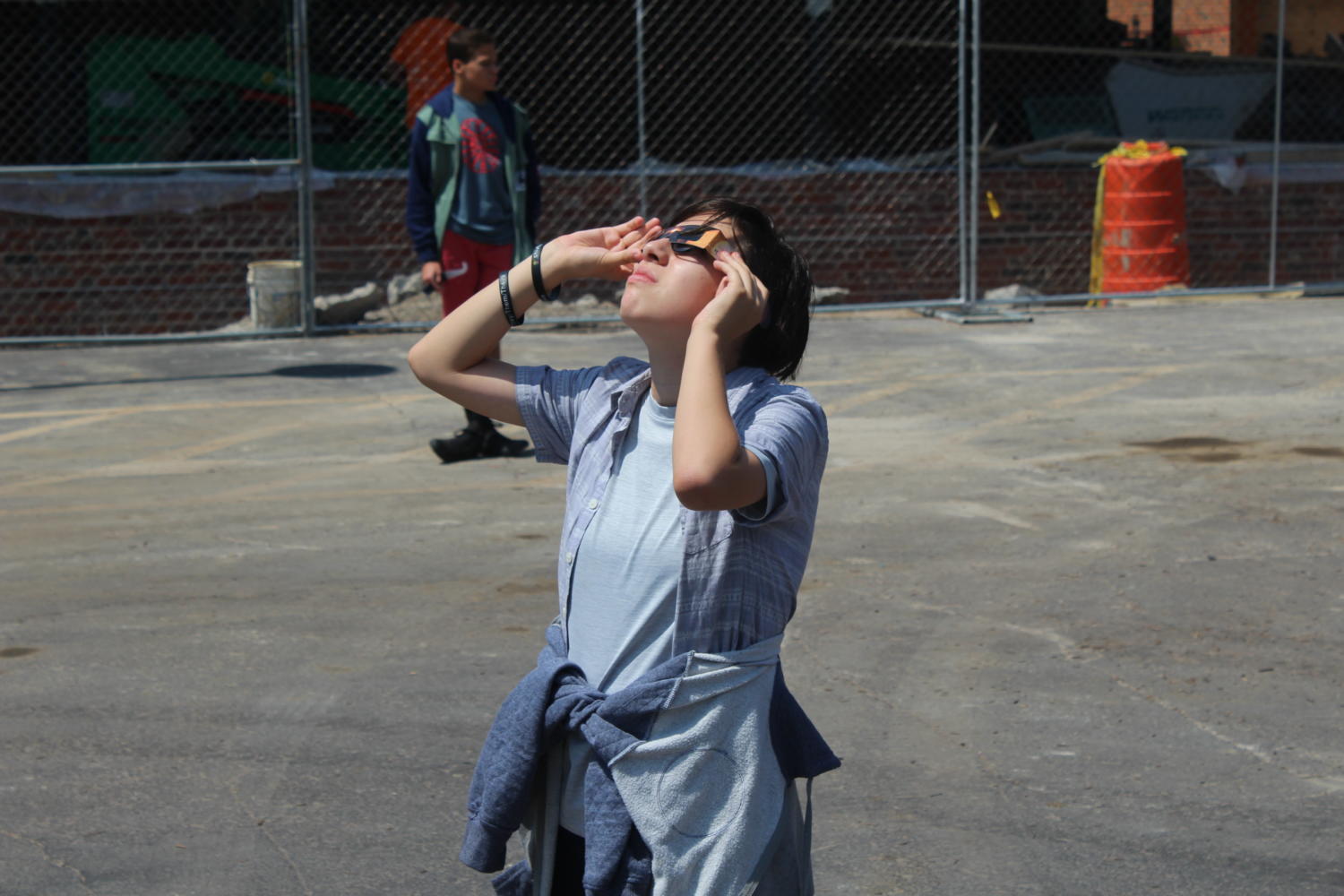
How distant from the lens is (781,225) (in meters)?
14.4

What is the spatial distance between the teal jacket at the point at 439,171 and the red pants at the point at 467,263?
62 mm

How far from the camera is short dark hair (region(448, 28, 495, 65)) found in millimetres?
7926

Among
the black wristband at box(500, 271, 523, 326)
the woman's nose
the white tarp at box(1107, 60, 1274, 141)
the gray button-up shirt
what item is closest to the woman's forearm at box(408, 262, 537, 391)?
the black wristband at box(500, 271, 523, 326)

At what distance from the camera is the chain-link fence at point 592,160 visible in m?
13.1

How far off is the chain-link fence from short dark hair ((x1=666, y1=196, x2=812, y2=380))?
35.1 ft

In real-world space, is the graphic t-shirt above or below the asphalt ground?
above

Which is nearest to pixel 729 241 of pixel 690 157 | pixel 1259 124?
pixel 690 157

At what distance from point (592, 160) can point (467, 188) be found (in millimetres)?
7641

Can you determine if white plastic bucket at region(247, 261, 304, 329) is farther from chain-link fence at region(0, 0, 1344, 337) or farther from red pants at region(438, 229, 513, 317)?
red pants at region(438, 229, 513, 317)

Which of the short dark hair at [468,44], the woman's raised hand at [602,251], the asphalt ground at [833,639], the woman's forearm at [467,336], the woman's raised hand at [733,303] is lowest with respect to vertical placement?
the asphalt ground at [833,639]

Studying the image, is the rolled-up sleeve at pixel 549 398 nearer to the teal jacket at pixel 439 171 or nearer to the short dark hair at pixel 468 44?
the teal jacket at pixel 439 171

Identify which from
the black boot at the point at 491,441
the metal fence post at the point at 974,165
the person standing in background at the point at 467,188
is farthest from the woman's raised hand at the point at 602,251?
the metal fence post at the point at 974,165

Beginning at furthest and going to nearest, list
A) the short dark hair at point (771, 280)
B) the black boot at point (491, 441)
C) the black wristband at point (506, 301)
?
the black boot at point (491, 441), the black wristband at point (506, 301), the short dark hair at point (771, 280)

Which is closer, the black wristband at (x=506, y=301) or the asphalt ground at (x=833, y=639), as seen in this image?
the black wristband at (x=506, y=301)
